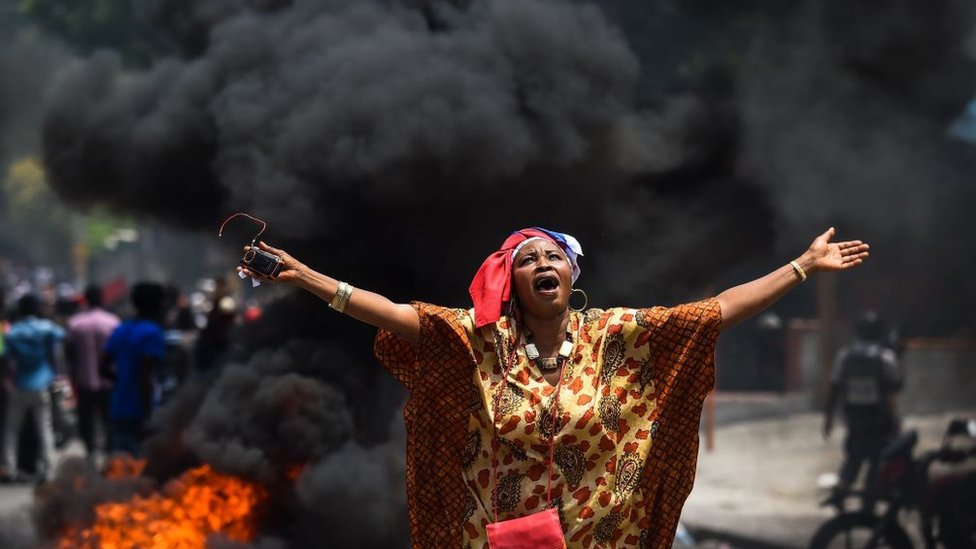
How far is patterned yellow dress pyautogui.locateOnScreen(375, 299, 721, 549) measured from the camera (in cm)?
366

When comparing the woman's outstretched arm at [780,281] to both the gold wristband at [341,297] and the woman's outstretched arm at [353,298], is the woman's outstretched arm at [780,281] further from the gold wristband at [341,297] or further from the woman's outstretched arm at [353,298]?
the gold wristband at [341,297]

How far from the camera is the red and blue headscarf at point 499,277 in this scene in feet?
12.1

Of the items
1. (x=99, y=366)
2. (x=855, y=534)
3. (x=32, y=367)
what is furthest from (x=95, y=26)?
(x=855, y=534)

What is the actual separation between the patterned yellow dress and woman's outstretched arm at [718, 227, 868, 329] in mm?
55

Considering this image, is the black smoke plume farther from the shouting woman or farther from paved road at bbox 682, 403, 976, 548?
the shouting woman

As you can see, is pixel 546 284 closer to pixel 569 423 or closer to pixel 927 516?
pixel 569 423

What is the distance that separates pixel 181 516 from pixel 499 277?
10.7 ft

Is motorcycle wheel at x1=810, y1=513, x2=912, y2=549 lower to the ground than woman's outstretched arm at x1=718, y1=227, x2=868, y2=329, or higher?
lower

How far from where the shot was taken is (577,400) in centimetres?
368

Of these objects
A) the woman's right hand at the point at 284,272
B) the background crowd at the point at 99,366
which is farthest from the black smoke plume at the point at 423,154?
the woman's right hand at the point at 284,272

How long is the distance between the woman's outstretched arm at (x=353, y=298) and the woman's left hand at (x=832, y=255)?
1.08 metres

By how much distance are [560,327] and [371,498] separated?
3.25 metres

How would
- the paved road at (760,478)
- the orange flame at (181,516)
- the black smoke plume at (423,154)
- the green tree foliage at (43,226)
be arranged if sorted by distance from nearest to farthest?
the orange flame at (181,516) < the black smoke plume at (423,154) < the paved road at (760,478) < the green tree foliage at (43,226)

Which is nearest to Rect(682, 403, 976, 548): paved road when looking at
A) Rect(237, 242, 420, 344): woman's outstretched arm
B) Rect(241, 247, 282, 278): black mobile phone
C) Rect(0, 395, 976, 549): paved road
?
Rect(0, 395, 976, 549): paved road
